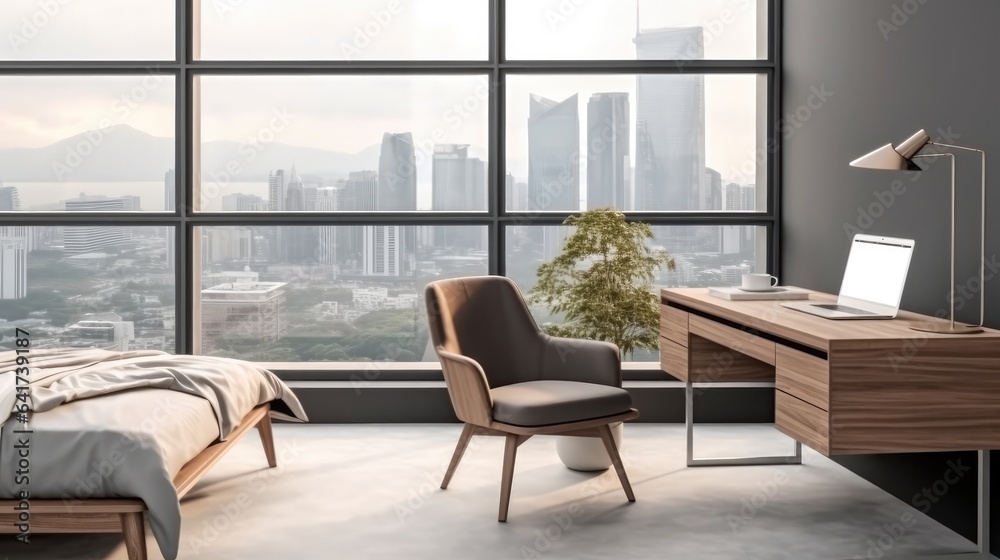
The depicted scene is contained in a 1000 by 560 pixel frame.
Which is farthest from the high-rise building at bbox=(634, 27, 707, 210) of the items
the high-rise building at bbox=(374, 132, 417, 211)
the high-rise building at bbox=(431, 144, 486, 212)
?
the high-rise building at bbox=(374, 132, 417, 211)

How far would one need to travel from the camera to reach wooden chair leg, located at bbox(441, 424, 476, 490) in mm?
3393

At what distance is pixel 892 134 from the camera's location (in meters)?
3.48

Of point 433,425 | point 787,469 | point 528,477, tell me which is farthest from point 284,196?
point 787,469

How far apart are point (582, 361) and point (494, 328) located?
1.36ft

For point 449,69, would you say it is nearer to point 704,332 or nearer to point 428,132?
point 428,132

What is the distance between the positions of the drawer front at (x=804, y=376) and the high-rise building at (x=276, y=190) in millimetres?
3018

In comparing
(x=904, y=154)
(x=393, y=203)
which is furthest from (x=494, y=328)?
(x=904, y=154)

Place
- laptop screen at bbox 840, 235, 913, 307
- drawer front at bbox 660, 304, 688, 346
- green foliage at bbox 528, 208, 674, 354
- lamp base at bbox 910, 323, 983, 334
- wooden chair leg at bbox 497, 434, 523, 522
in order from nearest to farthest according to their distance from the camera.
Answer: lamp base at bbox 910, 323, 983, 334 → laptop screen at bbox 840, 235, 913, 307 → wooden chair leg at bbox 497, 434, 523, 522 → drawer front at bbox 660, 304, 688, 346 → green foliage at bbox 528, 208, 674, 354

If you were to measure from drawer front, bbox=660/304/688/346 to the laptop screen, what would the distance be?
72 cm

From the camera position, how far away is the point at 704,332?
11.8ft

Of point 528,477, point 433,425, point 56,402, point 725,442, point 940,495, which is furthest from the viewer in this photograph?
point 433,425

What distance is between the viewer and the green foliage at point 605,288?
4125 millimetres

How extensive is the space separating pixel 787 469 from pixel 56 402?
289cm

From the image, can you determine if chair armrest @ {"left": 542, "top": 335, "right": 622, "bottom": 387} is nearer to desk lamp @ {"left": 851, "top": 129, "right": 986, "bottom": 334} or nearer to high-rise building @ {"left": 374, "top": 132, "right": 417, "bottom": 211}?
desk lamp @ {"left": 851, "top": 129, "right": 986, "bottom": 334}
